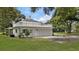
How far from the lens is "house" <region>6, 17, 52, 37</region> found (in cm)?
336

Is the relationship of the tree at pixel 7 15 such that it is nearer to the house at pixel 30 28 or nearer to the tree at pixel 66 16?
the house at pixel 30 28

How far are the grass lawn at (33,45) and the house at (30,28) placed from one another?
0.08 metres

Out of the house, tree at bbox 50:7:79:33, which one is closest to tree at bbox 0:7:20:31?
the house

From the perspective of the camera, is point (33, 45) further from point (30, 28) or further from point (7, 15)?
point (7, 15)

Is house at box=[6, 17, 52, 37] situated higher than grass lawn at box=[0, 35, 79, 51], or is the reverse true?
house at box=[6, 17, 52, 37]

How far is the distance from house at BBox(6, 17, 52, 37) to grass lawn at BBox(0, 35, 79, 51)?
0.27 ft

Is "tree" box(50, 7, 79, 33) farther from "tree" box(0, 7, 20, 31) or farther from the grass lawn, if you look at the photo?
"tree" box(0, 7, 20, 31)

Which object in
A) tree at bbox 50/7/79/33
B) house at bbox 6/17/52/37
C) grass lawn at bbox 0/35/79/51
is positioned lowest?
grass lawn at bbox 0/35/79/51

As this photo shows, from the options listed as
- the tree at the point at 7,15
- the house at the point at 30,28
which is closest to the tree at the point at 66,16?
the house at the point at 30,28

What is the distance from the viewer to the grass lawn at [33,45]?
3.34 metres

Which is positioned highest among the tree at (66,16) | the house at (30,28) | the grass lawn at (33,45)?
the tree at (66,16)

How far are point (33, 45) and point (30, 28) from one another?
0.73 ft
